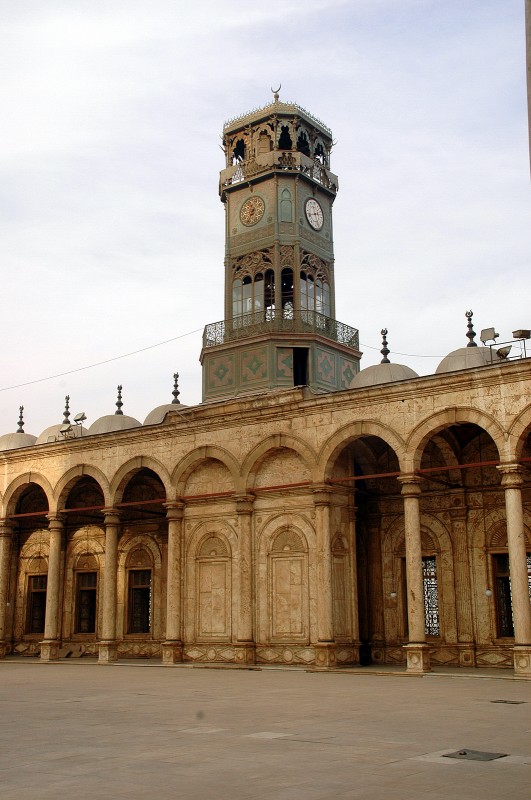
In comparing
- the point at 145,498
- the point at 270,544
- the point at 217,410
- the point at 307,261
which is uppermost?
the point at 307,261

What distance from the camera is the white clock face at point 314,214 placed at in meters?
31.0

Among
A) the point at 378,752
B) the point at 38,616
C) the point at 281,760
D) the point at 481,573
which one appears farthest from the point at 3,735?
the point at 38,616

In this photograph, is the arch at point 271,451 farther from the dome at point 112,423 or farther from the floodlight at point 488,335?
the dome at point 112,423

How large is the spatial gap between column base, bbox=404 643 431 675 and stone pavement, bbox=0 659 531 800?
2084 millimetres

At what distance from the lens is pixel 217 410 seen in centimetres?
2716

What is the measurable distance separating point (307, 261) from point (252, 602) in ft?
39.4

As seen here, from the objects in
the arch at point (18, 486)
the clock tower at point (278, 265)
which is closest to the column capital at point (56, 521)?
the arch at point (18, 486)

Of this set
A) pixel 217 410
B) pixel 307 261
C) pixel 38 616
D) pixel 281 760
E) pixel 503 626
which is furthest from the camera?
pixel 38 616

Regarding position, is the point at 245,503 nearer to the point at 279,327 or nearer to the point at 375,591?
the point at 375,591

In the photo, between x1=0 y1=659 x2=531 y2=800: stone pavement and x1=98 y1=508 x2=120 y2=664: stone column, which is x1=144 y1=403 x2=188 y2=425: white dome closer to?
x1=98 y1=508 x2=120 y2=664: stone column

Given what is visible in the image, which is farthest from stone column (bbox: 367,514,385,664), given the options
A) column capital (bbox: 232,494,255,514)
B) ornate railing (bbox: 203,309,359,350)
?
ornate railing (bbox: 203,309,359,350)

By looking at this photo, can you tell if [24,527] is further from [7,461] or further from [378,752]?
[378,752]

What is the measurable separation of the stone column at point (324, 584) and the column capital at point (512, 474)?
5124 millimetres

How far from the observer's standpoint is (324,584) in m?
23.2
